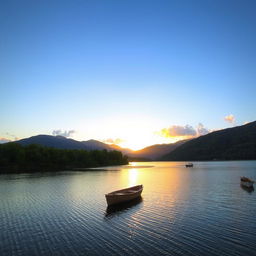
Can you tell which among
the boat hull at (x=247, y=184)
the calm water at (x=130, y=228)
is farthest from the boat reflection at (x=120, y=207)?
the boat hull at (x=247, y=184)

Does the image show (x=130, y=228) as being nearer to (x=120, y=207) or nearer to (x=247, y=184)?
(x=120, y=207)

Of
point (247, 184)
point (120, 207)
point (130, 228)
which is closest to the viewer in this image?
point (130, 228)

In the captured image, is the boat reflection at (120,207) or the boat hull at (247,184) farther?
the boat hull at (247,184)

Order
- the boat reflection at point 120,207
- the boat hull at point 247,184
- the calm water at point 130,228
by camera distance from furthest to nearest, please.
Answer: the boat hull at point 247,184 → the boat reflection at point 120,207 → the calm water at point 130,228

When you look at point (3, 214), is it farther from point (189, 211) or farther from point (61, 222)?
point (189, 211)

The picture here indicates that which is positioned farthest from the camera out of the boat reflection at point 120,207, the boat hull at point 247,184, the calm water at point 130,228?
the boat hull at point 247,184

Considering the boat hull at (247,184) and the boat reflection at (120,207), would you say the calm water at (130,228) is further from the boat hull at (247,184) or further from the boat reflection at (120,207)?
the boat hull at (247,184)

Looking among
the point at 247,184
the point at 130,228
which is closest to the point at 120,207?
the point at 130,228

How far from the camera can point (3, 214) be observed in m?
40.6

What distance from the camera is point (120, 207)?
47.0 metres

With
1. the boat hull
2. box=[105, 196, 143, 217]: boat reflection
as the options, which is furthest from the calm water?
the boat hull

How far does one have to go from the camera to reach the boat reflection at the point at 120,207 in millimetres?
42594

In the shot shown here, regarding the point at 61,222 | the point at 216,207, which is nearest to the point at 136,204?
the point at 216,207

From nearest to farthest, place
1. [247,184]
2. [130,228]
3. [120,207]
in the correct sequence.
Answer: [130,228] < [120,207] < [247,184]
